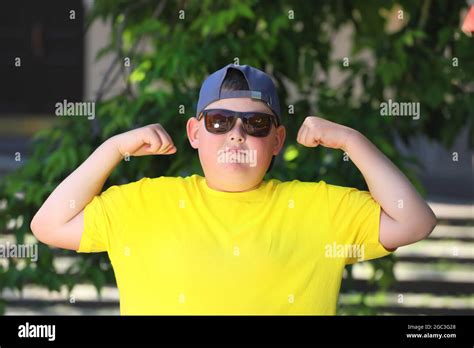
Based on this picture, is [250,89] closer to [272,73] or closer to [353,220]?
[353,220]

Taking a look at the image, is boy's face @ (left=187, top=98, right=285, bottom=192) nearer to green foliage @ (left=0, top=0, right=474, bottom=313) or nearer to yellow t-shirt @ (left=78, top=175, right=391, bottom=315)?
yellow t-shirt @ (left=78, top=175, right=391, bottom=315)

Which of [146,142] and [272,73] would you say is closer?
[146,142]

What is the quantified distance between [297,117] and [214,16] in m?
0.57

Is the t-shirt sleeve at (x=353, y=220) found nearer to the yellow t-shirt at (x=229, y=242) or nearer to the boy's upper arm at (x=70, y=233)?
the yellow t-shirt at (x=229, y=242)

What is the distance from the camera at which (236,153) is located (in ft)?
9.48

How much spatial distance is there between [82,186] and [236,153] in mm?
369

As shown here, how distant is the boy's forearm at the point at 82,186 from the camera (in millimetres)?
2893

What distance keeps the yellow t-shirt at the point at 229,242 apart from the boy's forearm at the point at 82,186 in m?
0.03

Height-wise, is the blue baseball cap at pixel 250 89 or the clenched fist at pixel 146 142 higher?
the blue baseball cap at pixel 250 89

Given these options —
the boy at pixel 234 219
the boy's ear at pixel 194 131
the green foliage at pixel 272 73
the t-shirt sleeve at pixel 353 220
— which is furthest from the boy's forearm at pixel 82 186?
the green foliage at pixel 272 73

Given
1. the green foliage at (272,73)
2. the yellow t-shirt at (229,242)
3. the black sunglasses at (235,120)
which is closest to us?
the yellow t-shirt at (229,242)

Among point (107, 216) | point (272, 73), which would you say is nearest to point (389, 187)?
point (107, 216)

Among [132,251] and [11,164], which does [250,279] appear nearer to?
[132,251]

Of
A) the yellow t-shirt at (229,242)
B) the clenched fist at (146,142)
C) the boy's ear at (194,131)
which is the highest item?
the boy's ear at (194,131)
